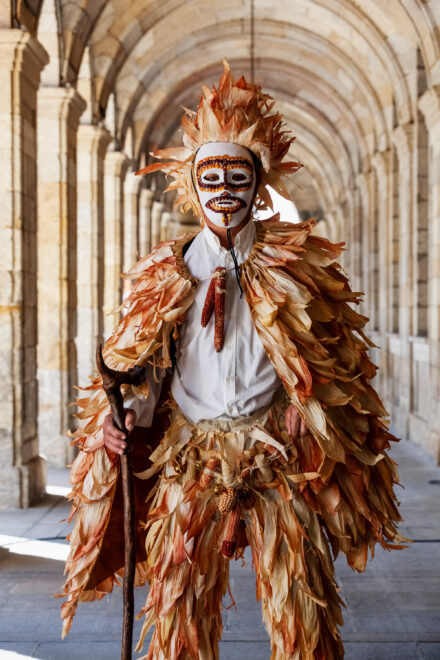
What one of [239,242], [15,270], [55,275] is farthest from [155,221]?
[239,242]

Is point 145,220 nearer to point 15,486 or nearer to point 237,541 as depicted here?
point 15,486

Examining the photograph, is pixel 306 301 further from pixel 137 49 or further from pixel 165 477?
pixel 137 49

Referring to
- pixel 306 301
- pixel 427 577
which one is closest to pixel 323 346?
pixel 306 301

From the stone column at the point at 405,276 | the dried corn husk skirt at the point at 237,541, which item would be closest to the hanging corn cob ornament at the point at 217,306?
the dried corn husk skirt at the point at 237,541

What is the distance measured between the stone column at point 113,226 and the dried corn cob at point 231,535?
30.5 feet

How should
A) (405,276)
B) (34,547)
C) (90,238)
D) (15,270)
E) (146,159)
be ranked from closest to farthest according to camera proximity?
1. (34,547)
2. (15,270)
3. (90,238)
4. (405,276)
5. (146,159)

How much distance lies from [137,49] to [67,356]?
22.3 ft

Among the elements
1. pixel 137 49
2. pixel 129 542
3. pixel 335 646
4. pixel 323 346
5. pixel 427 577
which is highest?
pixel 137 49

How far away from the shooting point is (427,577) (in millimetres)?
4207

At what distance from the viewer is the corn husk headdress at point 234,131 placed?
2.57 meters

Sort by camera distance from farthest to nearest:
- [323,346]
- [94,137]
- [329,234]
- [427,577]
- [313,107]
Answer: [329,234], [313,107], [94,137], [427,577], [323,346]

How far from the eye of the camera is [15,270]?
5.65 meters

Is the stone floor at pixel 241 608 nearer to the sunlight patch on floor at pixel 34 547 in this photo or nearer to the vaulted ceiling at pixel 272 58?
the sunlight patch on floor at pixel 34 547

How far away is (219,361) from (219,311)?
0.17 meters
